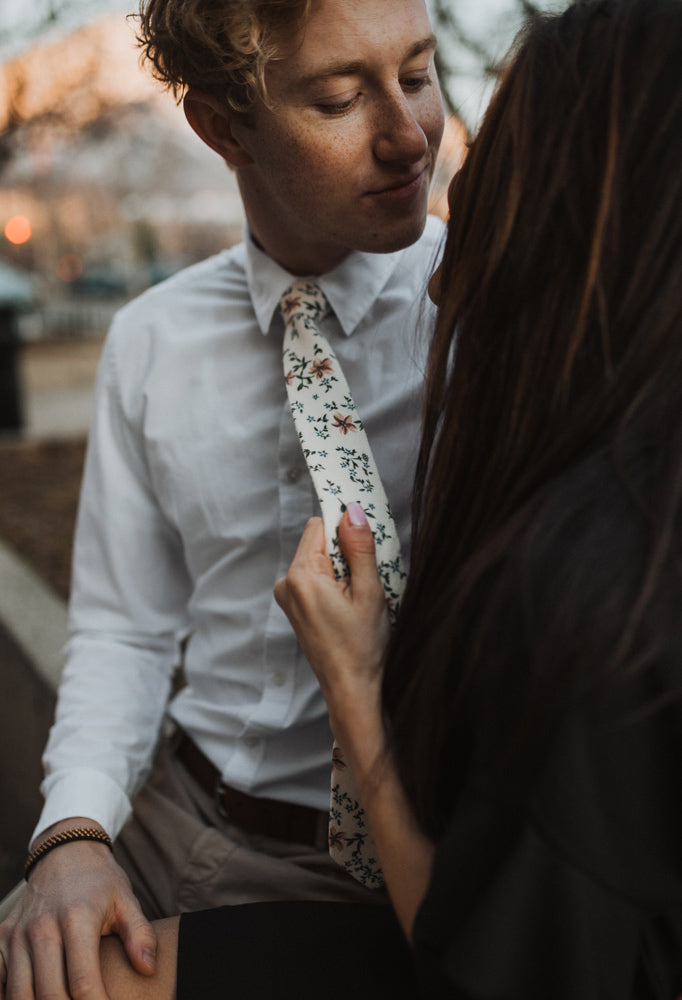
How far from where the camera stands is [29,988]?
1.40 m

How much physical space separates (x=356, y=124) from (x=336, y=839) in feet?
3.89

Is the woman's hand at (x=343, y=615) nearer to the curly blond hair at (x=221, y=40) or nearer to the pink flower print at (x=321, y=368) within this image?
the pink flower print at (x=321, y=368)

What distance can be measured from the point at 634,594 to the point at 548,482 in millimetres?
183

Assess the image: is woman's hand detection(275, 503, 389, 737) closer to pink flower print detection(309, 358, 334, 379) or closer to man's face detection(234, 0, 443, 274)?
pink flower print detection(309, 358, 334, 379)

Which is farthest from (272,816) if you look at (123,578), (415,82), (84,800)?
(415,82)

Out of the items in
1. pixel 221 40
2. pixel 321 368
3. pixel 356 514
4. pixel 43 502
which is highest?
pixel 221 40

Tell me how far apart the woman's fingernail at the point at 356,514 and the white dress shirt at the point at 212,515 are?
0.31m

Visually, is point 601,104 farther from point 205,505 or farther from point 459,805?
point 205,505

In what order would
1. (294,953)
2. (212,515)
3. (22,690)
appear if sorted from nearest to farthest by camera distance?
(294,953) → (212,515) → (22,690)

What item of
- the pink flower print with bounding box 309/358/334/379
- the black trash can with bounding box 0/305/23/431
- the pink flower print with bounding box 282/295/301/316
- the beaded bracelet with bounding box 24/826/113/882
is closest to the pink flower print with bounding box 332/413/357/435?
the pink flower print with bounding box 309/358/334/379

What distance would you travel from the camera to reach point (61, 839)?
1.62 meters

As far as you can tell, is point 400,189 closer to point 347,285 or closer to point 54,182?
point 347,285

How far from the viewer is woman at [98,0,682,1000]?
0.92 metres

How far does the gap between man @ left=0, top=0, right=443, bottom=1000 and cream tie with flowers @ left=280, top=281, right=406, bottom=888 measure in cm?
16
